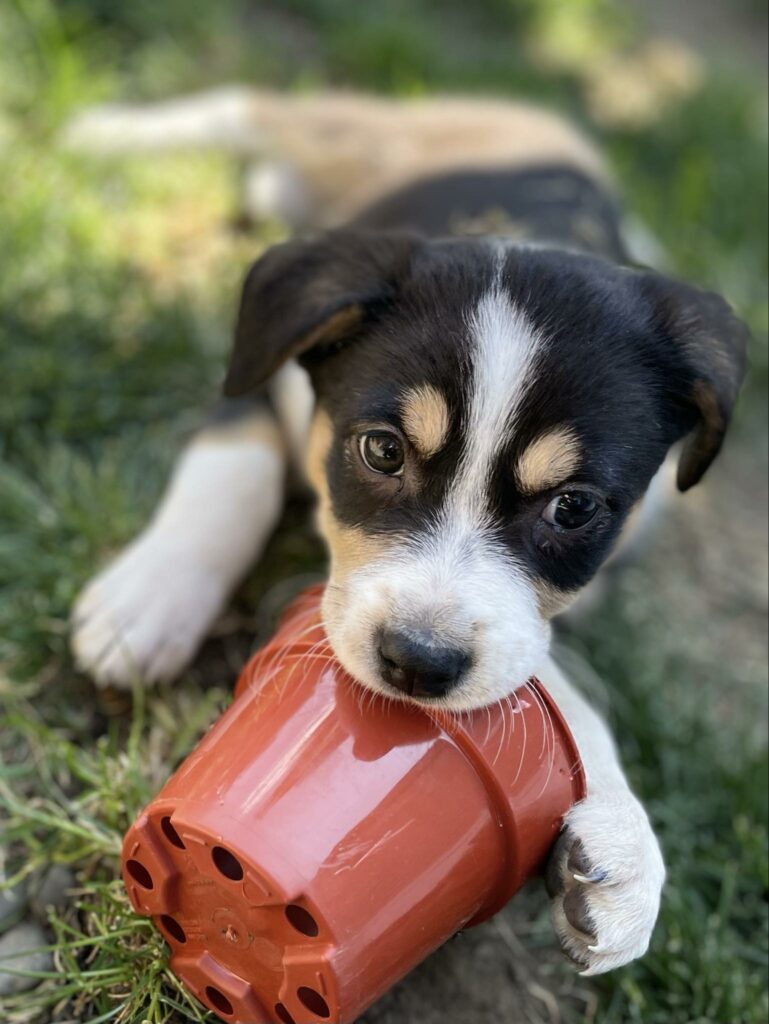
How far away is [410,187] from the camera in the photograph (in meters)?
4.72

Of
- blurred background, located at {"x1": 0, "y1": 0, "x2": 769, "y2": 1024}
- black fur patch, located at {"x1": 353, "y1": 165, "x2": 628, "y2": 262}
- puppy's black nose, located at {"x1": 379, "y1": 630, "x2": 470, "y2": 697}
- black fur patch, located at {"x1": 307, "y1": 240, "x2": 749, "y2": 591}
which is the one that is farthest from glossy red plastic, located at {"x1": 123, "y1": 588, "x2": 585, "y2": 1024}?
black fur patch, located at {"x1": 353, "y1": 165, "x2": 628, "y2": 262}

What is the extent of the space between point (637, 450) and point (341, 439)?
0.68m

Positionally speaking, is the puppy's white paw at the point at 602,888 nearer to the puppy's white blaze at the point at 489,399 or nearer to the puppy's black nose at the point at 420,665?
the puppy's black nose at the point at 420,665

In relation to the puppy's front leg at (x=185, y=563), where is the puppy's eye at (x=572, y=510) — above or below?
above

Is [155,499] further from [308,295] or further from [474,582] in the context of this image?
[474,582]

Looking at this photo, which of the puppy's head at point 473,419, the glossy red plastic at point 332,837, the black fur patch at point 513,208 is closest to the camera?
the glossy red plastic at point 332,837

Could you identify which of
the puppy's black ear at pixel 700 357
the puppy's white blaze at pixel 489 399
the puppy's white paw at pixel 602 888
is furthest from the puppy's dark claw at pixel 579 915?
the puppy's black ear at pixel 700 357

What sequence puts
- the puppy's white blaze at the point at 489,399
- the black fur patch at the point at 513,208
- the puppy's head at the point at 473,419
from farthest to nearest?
the black fur patch at the point at 513,208 → the puppy's white blaze at the point at 489,399 → the puppy's head at the point at 473,419

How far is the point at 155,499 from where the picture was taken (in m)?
3.72

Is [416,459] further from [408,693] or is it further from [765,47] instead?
[765,47]

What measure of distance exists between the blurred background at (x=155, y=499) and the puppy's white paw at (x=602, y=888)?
0.56m

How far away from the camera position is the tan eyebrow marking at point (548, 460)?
245 centimetres

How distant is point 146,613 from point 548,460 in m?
1.26

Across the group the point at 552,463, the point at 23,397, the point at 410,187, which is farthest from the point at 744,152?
the point at 552,463
